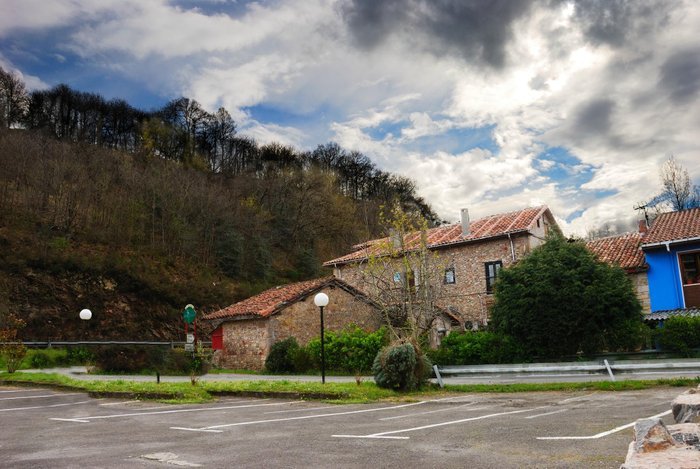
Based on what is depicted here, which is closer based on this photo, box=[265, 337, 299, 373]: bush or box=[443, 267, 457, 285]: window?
box=[265, 337, 299, 373]: bush

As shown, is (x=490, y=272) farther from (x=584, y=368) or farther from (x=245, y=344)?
(x=584, y=368)

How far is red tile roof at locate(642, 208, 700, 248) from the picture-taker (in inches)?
1037

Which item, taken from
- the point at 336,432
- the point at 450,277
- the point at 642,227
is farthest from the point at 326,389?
the point at 642,227

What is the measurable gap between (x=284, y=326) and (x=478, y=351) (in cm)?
1050

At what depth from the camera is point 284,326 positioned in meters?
27.5

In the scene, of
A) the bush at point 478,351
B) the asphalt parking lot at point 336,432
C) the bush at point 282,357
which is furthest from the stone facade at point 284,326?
the asphalt parking lot at point 336,432

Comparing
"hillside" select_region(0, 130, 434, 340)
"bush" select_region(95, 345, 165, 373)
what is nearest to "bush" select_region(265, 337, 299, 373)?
"bush" select_region(95, 345, 165, 373)

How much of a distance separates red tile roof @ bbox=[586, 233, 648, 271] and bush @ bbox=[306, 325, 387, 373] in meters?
Answer: 12.3

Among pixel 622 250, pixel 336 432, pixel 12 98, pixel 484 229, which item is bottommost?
pixel 336 432

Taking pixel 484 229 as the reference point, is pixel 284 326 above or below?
below

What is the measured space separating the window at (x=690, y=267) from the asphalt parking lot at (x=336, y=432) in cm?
1474

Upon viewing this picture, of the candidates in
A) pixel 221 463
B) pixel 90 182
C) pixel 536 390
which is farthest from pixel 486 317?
pixel 90 182

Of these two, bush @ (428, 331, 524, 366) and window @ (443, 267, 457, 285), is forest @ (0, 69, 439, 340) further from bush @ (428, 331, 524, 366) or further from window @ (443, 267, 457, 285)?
window @ (443, 267, 457, 285)

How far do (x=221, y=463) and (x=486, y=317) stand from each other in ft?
91.7
